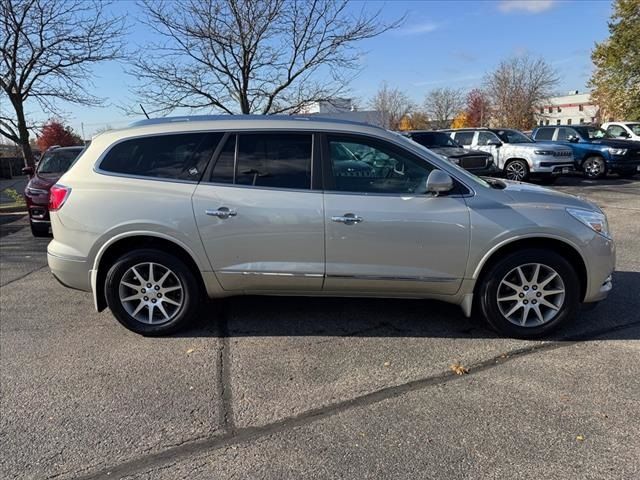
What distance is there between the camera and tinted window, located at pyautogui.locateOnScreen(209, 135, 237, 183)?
4.03m

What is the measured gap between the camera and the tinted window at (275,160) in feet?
13.1

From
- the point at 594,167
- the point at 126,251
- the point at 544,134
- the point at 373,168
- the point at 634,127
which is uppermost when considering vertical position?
the point at 634,127

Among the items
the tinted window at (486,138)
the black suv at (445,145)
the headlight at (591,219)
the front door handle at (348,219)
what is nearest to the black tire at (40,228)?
the front door handle at (348,219)

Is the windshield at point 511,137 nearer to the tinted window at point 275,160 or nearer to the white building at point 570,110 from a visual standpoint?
the tinted window at point 275,160

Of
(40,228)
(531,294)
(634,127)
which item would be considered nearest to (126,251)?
(531,294)

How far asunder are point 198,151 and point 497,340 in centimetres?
294

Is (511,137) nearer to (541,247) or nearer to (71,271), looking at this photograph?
(541,247)

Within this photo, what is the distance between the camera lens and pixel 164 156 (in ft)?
13.5

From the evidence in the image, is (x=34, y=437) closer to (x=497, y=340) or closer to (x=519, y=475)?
(x=519, y=475)

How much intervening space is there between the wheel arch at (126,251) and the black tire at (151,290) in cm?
6

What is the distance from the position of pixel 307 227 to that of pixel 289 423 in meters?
1.55

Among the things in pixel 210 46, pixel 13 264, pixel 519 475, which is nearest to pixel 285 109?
pixel 210 46

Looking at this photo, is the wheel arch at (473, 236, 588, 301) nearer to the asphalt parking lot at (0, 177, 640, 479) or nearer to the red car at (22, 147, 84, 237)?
the asphalt parking lot at (0, 177, 640, 479)

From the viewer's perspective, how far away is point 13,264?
711cm
